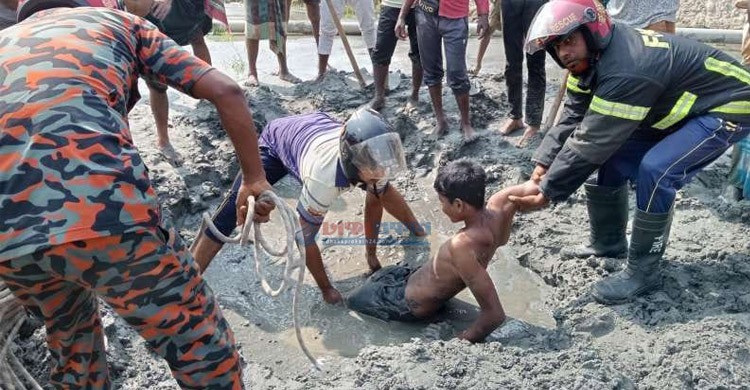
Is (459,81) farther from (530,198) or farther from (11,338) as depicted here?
(11,338)

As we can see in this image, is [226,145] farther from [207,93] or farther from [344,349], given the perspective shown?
[207,93]

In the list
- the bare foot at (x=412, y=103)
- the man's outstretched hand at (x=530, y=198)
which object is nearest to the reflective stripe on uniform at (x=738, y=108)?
the man's outstretched hand at (x=530, y=198)

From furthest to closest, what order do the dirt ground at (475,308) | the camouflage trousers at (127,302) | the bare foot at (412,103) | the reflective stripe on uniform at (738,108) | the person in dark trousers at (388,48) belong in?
the bare foot at (412,103) < the person in dark trousers at (388,48) < the reflective stripe on uniform at (738,108) < the dirt ground at (475,308) < the camouflage trousers at (127,302)

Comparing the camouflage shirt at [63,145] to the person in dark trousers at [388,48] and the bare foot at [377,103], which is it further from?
the bare foot at [377,103]

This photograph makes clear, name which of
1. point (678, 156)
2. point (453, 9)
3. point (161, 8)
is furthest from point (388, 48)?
point (678, 156)

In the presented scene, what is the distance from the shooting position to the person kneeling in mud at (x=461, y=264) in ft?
11.5

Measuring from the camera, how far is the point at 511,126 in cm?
569

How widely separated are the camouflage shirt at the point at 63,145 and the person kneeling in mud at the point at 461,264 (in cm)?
178

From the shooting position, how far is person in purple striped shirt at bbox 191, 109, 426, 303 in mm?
3598

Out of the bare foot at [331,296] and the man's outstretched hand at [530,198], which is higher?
the man's outstretched hand at [530,198]

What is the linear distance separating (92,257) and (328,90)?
4.64 metres

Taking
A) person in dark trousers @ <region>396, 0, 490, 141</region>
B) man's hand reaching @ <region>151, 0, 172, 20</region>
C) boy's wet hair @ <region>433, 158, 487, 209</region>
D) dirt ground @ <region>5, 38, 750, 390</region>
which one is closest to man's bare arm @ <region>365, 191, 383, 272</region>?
dirt ground @ <region>5, 38, 750, 390</region>

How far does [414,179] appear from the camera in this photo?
5.54 m

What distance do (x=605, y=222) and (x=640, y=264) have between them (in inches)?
19.3
